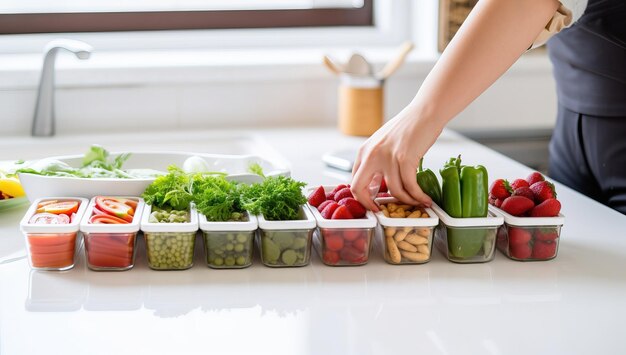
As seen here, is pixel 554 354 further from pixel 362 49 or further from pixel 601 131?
pixel 362 49

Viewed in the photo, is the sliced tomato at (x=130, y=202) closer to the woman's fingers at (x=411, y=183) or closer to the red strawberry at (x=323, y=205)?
the red strawberry at (x=323, y=205)

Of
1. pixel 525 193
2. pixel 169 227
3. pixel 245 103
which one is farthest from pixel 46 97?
pixel 525 193

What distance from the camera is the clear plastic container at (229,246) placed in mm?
1201

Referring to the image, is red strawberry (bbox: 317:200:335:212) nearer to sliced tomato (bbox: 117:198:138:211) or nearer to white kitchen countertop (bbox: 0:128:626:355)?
white kitchen countertop (bbox: 0:128:626:355)

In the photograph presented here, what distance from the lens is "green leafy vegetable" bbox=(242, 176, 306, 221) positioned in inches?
47.8

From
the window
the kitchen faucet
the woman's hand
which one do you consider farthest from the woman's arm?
the window

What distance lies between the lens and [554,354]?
0.97m

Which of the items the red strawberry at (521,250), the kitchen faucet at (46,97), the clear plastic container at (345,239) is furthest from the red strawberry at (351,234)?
the kitchen faucet at (46,97)

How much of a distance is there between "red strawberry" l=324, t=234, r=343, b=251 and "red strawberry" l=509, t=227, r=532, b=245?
0.78 ft

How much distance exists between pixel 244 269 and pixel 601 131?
77 centimetres

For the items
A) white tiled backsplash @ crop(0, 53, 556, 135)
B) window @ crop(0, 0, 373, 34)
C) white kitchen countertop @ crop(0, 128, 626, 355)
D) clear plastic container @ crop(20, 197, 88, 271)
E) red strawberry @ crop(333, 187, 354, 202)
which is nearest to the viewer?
white kitchen countertop @ crop(0, 128, 626, 355)

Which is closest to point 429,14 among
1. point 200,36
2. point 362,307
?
point 200,36

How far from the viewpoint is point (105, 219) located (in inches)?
47.8

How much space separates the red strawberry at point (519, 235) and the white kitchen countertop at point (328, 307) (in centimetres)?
3
